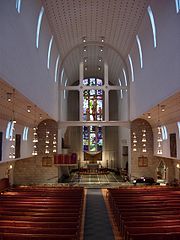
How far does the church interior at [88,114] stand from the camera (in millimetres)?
8742

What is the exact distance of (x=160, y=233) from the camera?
6.95m

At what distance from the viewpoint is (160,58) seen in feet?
40.6

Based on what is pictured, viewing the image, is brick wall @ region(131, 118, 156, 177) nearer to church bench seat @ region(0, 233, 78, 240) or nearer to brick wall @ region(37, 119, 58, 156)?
brick wall @ region(37, 119, 58, 156)

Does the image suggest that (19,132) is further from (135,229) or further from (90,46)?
(135,229)

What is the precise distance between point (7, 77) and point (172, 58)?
21.2ft

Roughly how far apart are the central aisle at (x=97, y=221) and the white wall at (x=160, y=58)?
5940 mm

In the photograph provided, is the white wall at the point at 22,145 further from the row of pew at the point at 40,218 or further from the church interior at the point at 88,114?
the row of pew at the point at 40,218

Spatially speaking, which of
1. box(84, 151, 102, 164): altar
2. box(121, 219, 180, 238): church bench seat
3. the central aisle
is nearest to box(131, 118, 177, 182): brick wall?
the central aisle

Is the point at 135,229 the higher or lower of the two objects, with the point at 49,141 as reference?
lower

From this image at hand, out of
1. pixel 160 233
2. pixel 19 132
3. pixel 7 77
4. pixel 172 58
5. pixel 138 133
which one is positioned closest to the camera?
pixel 160 233

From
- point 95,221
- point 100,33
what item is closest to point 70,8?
point 100,33

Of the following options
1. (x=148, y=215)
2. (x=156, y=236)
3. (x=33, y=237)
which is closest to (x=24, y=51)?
(x=33, y=237)

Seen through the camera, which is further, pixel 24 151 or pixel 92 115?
pixel 92 115

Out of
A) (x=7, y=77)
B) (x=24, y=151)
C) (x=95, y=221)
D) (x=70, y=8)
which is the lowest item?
(x=95, y=221)
